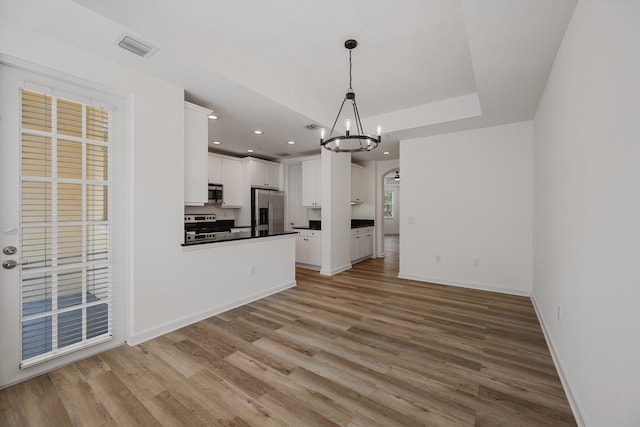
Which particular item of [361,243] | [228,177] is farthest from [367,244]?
[228,177]

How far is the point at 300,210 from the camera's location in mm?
6723

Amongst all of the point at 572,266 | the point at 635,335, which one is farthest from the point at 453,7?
the point at 635,335

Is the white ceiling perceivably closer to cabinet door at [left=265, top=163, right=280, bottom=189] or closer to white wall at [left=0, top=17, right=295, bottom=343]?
white wall at [left=0, top=17, right=295, bottom=343]

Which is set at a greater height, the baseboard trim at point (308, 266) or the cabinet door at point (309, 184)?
the cabinet door at point (309, 184)

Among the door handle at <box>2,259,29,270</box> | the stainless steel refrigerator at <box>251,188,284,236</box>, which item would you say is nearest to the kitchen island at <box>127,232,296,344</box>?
the door handle at <box>2,259,29,270</box>

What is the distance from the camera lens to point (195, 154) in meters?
3.13

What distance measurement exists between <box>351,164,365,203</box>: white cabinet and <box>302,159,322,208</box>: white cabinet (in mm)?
1127

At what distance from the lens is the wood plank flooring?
1.65m

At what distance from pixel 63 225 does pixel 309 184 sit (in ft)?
14.3

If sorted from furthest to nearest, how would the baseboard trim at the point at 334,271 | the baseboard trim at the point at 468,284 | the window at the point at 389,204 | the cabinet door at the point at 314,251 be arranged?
the window at the point at 389,204
the cabinet door at the point at 314,251
the baseboard trim at the point at 334,271
the baseboard trim at the point at 468,284

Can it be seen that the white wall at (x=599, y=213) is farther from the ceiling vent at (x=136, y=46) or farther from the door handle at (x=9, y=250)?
the door handle at (x=9, y=250)

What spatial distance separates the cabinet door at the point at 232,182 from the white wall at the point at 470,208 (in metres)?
3.58

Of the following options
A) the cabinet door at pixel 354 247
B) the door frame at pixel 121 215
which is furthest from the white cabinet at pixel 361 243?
the door frame at pixel 121 215

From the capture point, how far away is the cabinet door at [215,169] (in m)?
5.59
